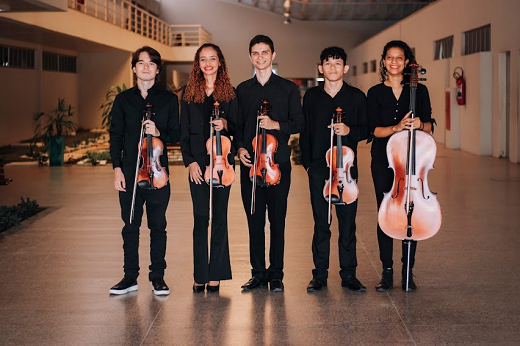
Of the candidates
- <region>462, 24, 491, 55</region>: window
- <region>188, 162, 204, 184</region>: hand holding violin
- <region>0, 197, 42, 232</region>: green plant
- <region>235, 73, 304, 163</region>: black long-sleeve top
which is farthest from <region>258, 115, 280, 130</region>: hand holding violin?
<region>462, 24, 491, 55</region>: window

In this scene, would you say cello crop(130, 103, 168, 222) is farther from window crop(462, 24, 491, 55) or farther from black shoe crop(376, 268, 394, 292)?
window crop(462, 24, 491, 55)

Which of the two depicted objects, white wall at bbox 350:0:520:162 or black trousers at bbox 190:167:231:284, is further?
white wall at bbox 350:0:520:162

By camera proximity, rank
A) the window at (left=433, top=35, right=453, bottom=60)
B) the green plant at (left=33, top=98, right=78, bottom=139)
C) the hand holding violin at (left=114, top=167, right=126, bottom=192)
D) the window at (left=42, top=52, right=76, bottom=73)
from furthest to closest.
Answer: the window at (left=433, top=35, right=453, bottom=60) → the window at (left=42, top=52, right=76, bottom=73) → the green plant at (left=33, top=98, right=78, bottom=139) → the hand holding violin at (left=114, top=167, right=126, bottom=192)

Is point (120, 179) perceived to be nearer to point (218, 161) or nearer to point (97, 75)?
point (218, 161)

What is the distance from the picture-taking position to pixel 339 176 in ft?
18.0

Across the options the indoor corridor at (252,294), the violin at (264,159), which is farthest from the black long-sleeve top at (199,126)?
the indoor corridor at (252,294)

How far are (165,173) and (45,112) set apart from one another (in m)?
12.4

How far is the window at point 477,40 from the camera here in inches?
730

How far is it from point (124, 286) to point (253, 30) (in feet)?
118

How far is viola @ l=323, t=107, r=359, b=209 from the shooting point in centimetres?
548

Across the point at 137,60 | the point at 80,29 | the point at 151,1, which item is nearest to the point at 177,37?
the point at 151,1

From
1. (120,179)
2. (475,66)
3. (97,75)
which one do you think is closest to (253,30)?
(97,75)

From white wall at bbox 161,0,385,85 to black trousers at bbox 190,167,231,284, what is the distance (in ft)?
116

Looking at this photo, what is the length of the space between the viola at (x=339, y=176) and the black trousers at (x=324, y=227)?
0.65ft
